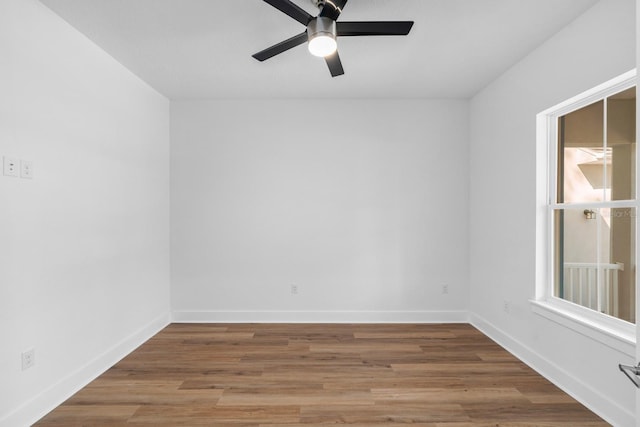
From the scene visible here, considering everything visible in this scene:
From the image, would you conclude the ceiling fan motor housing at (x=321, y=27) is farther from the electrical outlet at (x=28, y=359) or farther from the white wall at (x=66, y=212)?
the electrical outlet at (x=28, y=359)

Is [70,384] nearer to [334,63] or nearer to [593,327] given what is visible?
[334,63]

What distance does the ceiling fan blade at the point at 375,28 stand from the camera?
81.6 inches

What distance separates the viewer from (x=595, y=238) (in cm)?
249

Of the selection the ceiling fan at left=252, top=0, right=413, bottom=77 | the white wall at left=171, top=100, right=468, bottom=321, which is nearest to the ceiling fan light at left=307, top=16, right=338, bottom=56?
the ceiling fan at left=252, top=0, right=413, bottom=77

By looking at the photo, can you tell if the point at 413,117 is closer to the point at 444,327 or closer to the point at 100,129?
the point at 444,327

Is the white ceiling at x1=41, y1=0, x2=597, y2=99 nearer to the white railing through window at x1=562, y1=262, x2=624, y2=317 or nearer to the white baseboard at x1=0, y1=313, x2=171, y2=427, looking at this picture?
the white railing through window at x1=562, y1=262, x2=624, y2=317

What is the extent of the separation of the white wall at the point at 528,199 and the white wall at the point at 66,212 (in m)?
3.46

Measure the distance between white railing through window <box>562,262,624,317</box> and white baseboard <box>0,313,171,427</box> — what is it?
3636 millimetres

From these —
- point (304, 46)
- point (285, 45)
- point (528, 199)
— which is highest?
point (304, 46)

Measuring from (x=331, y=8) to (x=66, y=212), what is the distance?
219 centimetres

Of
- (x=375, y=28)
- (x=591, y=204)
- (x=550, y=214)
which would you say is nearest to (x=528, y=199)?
(x=550, y=214)

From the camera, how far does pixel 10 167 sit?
6.72ft

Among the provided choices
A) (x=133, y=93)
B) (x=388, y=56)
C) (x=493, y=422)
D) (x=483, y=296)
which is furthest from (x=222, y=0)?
(x=483, y=296)

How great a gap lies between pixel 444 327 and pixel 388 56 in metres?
2.87
